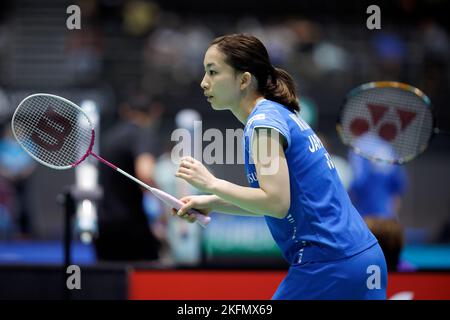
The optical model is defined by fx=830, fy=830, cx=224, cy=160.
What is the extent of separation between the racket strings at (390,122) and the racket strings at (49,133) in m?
1.40

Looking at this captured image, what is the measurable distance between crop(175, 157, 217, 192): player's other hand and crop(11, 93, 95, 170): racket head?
0.83 meters

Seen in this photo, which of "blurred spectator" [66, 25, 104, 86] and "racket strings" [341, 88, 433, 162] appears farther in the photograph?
"blurred spectator" [66, 25, 104, 86]

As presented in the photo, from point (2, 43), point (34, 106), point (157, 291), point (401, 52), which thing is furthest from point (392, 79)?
point (34, 106)

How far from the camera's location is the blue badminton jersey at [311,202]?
3133mm

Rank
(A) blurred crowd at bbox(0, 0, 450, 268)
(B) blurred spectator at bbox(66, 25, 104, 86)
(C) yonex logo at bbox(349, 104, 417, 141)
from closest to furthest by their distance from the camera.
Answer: (C) yonex logo at bbox(349, 104, 417, 141) < (A) blurred crowd at bbox(0, 0, 450, 268) < (B) blurred spectator at bbox(66, 25, 104, 86)

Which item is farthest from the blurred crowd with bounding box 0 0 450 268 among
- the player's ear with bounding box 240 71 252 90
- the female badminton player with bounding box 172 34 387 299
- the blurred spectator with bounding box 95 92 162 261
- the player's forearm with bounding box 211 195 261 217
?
the female badminton player with bounding box 172 34 387 299

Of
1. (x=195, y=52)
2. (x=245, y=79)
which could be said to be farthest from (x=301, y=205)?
(x=195, y=52)

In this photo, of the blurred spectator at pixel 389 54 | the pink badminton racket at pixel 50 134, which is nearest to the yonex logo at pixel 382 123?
the pink badminton racket at pixel 50 134

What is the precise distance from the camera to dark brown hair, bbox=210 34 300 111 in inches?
131

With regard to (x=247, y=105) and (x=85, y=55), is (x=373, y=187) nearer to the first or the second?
(x=247, y=105)

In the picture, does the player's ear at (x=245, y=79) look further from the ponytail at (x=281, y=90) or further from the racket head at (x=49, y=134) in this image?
the racket head at (x=49, y=134)

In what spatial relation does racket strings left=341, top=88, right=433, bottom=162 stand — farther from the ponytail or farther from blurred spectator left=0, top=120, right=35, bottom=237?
blurred spectator left=0, top=120, right=35, bottom=237

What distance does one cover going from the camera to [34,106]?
4.20 meters
